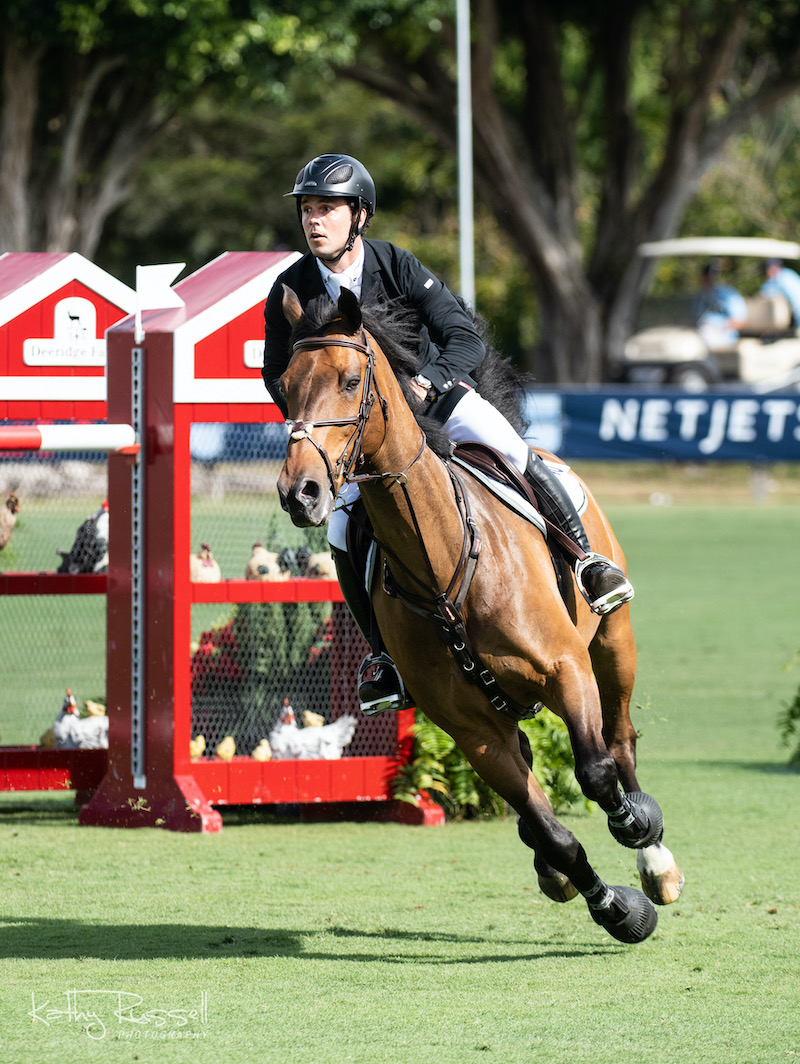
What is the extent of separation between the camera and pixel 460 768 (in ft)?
24.5

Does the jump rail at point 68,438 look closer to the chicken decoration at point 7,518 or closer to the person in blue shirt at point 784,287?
the chicken decoration at point 7,518

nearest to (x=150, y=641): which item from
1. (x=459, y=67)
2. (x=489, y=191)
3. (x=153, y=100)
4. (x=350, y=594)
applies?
(x=350, y=594)

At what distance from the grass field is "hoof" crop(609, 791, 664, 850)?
0.40m

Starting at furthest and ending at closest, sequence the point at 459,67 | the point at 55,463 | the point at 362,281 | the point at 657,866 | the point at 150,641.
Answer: the point at 459,67, the point at 55,463, the point at 150,641, the point at 657,866, the point at 362,281

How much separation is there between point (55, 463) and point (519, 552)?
438 centimetres

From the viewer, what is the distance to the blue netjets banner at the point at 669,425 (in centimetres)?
2202

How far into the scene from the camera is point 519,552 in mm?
5059

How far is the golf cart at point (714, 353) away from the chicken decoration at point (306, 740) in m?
22.0

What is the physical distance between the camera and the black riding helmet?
15.4ft

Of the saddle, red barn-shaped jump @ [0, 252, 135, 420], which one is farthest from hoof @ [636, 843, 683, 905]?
red barn-shaped jump @ [0, 252, 135, 420]

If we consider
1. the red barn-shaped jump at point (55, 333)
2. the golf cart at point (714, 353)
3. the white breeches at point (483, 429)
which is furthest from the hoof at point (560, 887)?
the golf cart at point (714, 353)

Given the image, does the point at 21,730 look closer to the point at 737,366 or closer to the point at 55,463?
the point at 55,463

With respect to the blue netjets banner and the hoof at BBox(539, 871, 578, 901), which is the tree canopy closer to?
the blue netjets banner

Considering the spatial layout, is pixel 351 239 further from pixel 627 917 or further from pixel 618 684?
pixel 627 917
